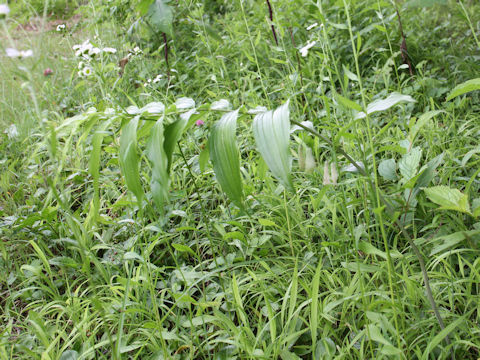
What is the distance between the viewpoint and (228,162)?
2.17ft

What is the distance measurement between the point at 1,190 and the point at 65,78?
174 centimetres

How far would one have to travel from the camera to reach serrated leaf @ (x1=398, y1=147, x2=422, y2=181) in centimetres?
111

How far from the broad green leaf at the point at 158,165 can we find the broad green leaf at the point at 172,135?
0.03 m

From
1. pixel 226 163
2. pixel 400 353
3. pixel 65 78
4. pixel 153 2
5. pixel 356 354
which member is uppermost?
pixel 153 2

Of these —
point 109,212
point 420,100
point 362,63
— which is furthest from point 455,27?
point 109,212

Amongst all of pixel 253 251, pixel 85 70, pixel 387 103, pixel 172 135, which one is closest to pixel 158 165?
pixel 172 135

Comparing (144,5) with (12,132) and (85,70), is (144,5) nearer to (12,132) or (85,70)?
(85,70)

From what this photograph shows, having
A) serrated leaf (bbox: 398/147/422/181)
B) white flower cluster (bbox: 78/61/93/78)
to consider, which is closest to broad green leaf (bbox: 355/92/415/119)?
serrated leaf (bbox: 398/147/422/181)

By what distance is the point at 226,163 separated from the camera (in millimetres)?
663

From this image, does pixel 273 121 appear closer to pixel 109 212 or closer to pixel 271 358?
pixel 271 358

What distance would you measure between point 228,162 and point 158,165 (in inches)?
4.5

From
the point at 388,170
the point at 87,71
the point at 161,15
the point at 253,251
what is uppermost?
the point at 161,15

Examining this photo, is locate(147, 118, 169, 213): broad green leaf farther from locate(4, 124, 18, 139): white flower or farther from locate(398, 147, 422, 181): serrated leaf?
locate(4, 124, 18, 139): white flower

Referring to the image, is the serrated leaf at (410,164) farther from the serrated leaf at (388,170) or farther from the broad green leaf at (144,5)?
the broad green leaf at (144,5)
